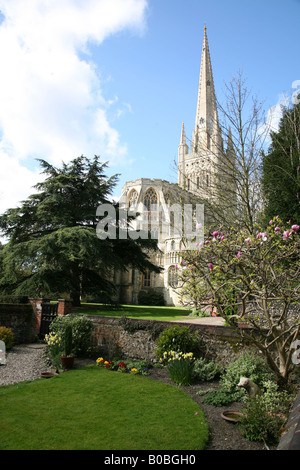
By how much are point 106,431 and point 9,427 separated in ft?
4.40

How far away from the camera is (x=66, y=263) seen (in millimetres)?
16094

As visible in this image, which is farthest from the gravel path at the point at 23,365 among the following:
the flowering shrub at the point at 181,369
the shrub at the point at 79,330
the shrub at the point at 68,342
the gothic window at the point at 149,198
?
the gothic window at the point at 149,198

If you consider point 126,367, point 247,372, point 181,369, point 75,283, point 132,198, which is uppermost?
point 132,198

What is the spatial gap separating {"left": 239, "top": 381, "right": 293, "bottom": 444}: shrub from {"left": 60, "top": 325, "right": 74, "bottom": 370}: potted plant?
182 inches

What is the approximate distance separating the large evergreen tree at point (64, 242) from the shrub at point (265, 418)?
37.3ft

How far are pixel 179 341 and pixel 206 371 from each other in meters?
0.91

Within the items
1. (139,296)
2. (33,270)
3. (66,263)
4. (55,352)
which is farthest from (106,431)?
(139,296)

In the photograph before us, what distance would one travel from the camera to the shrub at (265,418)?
12.9 ft

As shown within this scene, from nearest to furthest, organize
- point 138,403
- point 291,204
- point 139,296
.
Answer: point 138,403 → point 291,204 → point 139,296

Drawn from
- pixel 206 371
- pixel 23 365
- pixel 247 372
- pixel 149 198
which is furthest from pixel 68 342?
pixel 149 198

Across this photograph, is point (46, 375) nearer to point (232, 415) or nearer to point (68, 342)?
point (68, 342)

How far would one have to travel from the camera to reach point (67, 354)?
7703 mm

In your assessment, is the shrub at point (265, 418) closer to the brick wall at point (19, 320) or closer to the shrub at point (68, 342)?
the shrub at point (68, 342)
